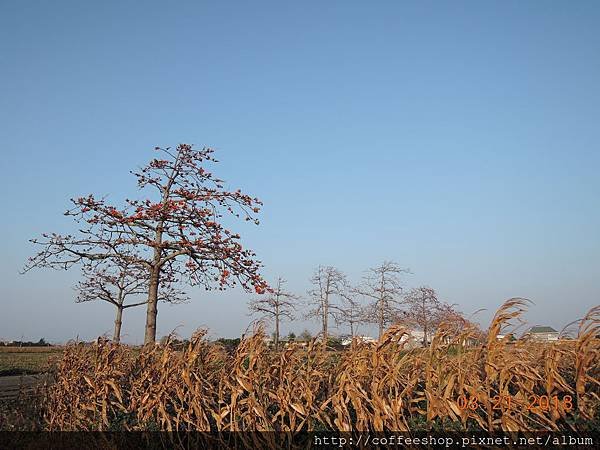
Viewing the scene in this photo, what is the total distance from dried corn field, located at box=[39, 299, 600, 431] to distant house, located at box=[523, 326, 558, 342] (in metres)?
0.08

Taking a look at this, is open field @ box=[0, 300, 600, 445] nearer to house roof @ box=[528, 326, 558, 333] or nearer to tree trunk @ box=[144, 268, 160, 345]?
house roof @ box=[528, 326, 558, 333]

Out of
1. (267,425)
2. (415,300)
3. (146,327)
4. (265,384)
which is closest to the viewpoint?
(267,425)

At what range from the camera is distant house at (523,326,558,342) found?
405 centimetres

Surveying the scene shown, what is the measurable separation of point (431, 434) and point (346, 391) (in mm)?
763

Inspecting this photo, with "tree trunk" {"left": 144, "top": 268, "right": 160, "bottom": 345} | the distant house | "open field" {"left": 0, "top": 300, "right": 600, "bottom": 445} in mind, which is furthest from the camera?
"tree trunk" {"left": 144, "top": 268, "right": 160, "bottom": 345}

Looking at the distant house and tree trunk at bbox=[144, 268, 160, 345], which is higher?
tree trunk at bbox=[144, 268, 160, 345]

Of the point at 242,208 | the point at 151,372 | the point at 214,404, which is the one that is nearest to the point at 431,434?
the point at 214,404

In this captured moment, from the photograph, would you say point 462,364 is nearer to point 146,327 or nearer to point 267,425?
point 267,425

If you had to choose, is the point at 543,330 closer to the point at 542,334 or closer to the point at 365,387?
the point at 542,334

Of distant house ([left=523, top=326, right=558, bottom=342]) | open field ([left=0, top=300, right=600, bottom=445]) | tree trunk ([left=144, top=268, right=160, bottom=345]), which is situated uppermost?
tree trunk ([left=144, top=268, right=160, bottom=345])

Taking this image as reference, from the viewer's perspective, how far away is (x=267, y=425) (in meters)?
4.59

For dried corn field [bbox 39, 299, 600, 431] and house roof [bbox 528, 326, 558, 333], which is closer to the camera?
dried corn field [bbox 39, 299, 600, 431]

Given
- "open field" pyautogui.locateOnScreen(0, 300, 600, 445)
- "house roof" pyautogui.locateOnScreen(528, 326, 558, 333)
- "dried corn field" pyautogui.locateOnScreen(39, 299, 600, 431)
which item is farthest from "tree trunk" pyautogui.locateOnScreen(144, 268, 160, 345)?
"house roof" pyautogui.locateOnScreen(528, 326, 558, 333)

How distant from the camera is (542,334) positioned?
425 cm
